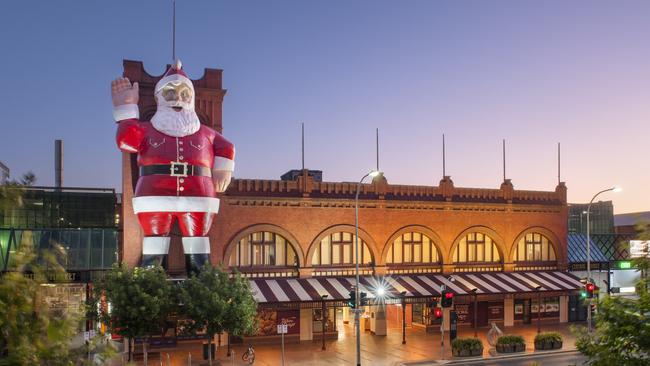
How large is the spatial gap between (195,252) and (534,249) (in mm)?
28117

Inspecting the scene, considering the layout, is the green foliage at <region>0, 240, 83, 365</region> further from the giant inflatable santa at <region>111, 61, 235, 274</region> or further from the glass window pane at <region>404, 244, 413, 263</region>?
the glass window pane at <region>404, 244, 413, 263</region>

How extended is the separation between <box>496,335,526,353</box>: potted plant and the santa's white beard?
68.6ft

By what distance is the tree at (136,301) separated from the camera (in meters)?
26.8

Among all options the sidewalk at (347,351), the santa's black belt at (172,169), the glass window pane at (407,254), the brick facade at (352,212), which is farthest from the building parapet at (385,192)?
the sidewalk at (347,351)

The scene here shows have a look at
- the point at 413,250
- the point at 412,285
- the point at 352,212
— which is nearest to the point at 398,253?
the point at 413,250

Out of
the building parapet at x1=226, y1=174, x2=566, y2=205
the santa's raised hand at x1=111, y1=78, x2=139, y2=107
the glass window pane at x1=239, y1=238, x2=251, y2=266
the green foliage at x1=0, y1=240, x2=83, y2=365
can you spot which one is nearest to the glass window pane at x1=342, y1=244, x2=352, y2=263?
the building parapet at x1=226, y1=174, x2=566, y2=205

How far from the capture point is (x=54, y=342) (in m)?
7.27

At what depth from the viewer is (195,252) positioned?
33.0m

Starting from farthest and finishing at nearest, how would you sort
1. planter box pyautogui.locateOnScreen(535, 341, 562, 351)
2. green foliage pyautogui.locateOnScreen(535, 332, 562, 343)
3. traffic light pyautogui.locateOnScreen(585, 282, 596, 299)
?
traffic light pyautogui.locateOnScreen(585, 282, 596, 299), green foliage pyautogui.locateOnScreen(535, 332, 562, 343), planter box pyautogui.locateOnScreen(535, 341, 562, 351)

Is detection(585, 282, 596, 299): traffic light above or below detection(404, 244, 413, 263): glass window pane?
below

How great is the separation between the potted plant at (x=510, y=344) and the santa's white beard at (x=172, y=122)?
68.6 ft

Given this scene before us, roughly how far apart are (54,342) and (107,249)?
32.3 meters

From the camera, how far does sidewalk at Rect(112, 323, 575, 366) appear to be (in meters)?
31.7

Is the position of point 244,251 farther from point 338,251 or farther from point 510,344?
point 510,344
